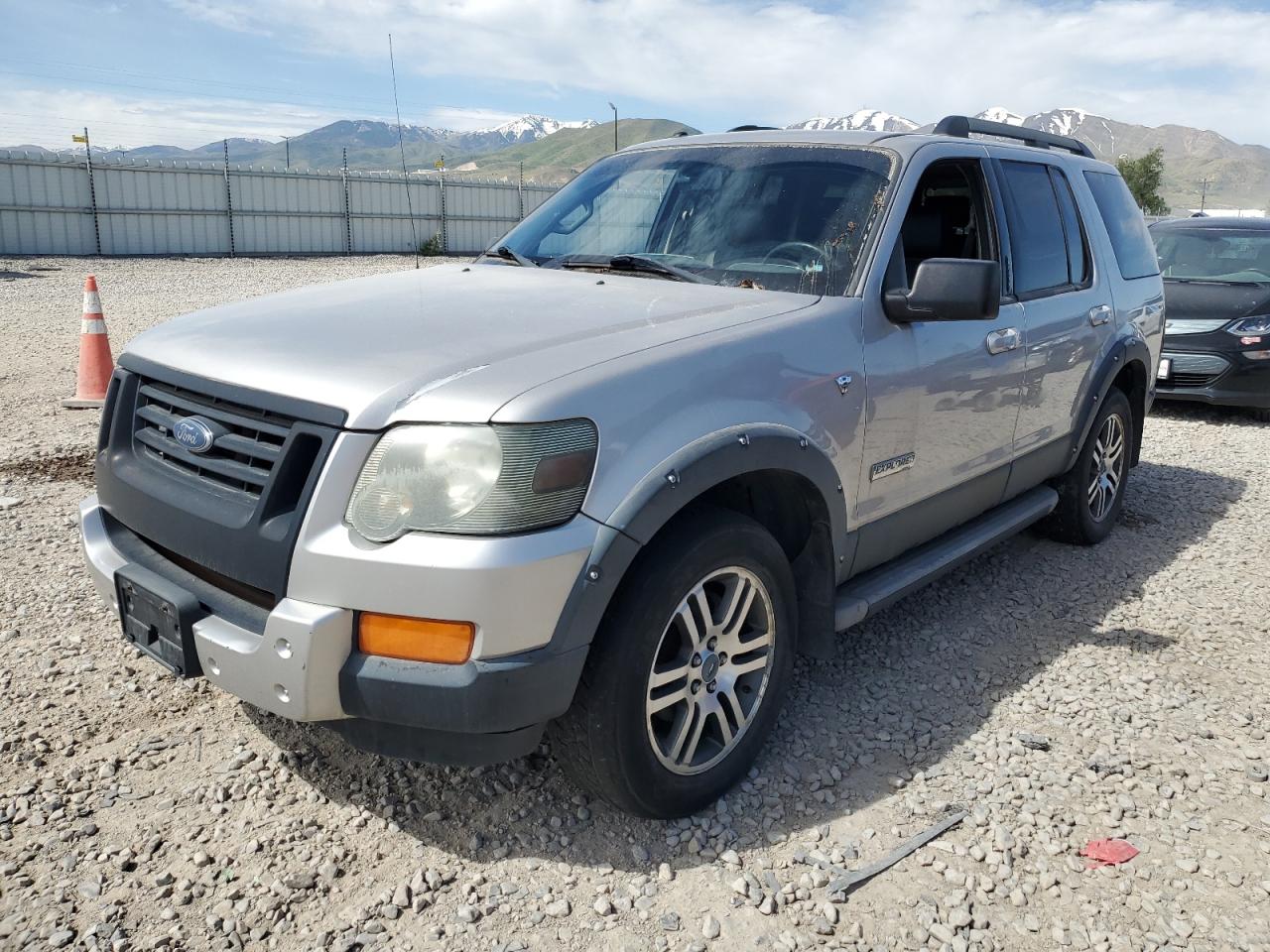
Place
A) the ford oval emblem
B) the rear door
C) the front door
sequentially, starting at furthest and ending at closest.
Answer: the rear door, the front door, the ford oval emblem

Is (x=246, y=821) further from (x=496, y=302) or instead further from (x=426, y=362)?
(x=496, y=302)

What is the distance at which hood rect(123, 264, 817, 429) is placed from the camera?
2.32 m

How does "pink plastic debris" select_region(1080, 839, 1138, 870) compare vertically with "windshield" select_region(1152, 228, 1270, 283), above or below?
below

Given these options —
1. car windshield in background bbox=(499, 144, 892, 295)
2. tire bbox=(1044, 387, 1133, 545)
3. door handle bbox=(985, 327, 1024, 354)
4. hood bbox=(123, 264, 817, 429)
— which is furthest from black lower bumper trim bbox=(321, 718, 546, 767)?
tire bbox=(1044, 387, 1133, 545)

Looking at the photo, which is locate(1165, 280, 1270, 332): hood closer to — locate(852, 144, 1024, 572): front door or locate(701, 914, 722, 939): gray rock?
locate(852, 144, 1024, 572): front door

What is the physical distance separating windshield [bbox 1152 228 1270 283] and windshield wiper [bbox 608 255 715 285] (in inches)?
304

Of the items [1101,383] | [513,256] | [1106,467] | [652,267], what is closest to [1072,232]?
[1101,383]

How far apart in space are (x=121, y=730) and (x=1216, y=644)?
4131 mm

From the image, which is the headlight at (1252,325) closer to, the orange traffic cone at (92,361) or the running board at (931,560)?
the running board at (931,560)

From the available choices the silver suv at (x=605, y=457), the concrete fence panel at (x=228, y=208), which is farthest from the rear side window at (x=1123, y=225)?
the concrete fence panel at (x=228, y=208)

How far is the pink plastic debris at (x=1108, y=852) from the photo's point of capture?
2.70 m

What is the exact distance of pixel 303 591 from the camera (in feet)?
7.41

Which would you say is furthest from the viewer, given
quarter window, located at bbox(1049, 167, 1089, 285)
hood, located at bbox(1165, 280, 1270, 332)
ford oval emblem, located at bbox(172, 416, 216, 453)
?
hood, located at bbox(1165, 280, 1270, 332)

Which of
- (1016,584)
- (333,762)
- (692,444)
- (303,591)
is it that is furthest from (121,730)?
(1016,584)
